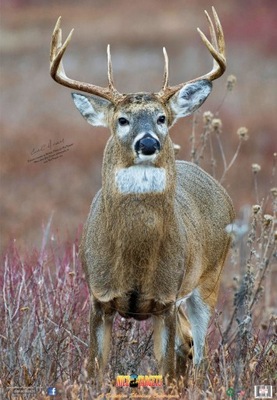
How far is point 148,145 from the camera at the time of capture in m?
6.99

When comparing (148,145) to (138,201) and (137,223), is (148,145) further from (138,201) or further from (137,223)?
(137,223)

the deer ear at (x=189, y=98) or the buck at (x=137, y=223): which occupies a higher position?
the deer ear at (x=189, y=98)

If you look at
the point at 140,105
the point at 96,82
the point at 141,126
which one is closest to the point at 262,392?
the point at 141,126

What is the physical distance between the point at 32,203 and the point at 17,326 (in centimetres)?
1091

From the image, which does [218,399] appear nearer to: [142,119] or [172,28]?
[142,119]

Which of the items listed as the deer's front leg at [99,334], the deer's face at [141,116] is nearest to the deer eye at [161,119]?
the deer's face at [141,116]

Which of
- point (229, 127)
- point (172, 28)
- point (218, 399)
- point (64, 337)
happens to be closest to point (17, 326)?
point (64, 337)

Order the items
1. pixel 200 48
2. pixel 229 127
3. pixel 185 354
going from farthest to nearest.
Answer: pixel 200 48, pixel 229 127, pixel 185 354

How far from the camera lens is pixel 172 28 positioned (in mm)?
37688

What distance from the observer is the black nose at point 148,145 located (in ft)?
22.9

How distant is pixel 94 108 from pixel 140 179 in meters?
0.72

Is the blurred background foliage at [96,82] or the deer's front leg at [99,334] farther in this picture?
the blurred background foliage at [96,82]

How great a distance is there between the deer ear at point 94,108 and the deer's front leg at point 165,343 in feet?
3.97

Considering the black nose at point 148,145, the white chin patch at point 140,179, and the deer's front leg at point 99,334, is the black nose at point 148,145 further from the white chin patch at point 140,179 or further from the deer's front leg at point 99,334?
the deer's front leg at point 99,334
